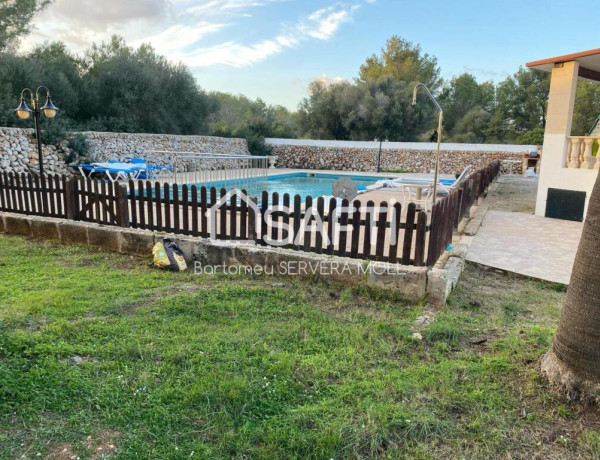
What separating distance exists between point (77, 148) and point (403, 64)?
33171 millimetres

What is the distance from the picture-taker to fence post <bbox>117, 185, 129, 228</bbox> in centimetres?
621

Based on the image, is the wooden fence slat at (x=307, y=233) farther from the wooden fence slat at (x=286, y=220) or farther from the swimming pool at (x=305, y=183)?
the swimming pool at (x=305, y=183)

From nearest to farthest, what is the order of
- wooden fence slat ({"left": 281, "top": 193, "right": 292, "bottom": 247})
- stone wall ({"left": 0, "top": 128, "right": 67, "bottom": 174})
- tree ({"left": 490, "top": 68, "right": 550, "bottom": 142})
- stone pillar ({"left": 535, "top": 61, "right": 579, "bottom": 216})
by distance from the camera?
wooden fence slat ({"left": 281, "top": 193, "right": 292, "bottom": 247}), stone pillar ({"left": 535, "top": 61, "right": 579, "bottom": 216}), stone wall ({"left": 0, "top": 128, "right": 67, "bottom": 174}), tree ({"left": 490, "top": 68, "right": 550, "bottom": 142})

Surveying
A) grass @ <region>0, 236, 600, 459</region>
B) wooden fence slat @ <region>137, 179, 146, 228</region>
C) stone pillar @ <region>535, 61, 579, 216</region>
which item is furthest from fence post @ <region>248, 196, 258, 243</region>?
stone pillar @ <region>535, 61, 579, 216</region>

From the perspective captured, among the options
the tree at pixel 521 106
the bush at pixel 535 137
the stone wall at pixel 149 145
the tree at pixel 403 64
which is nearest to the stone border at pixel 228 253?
the stone wall at pixel 149 145

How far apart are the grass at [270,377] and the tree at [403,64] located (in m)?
39.0

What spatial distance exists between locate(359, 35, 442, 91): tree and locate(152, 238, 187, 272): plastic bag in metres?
37.7

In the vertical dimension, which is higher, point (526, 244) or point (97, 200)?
point (97, 200)

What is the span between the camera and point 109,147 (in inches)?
706

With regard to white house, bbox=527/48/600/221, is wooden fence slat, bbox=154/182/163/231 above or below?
below

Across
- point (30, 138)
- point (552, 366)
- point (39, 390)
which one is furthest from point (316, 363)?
point (30, 138)

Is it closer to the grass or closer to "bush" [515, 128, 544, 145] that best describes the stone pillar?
the grass

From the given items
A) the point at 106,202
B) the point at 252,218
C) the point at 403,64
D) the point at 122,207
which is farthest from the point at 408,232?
the point at 403,64

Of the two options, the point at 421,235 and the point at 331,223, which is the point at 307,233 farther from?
the point at 421,235
